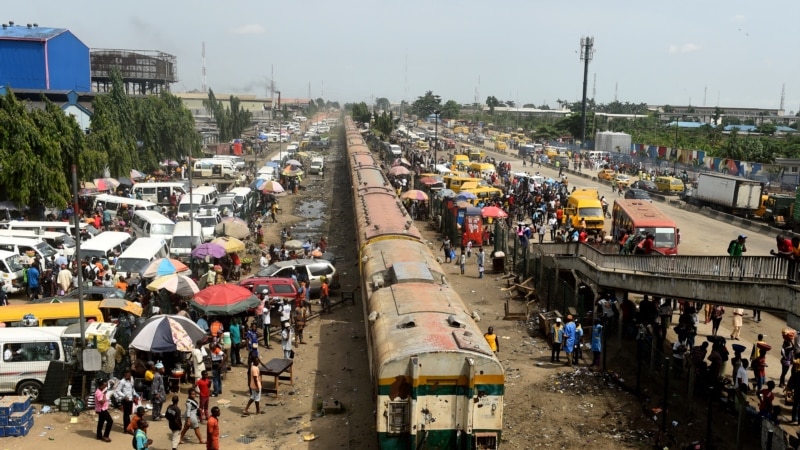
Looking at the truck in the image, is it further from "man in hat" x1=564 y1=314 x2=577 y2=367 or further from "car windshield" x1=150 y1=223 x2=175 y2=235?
"car windshield" x1=150 y1=223 x2=175 y2=235

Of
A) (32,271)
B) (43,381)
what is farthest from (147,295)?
(43,381)

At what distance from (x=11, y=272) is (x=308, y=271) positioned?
31.7ft

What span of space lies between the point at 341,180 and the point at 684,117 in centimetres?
10808

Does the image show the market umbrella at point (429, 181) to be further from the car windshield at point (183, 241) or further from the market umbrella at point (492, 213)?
the car windshield at point (183, 241)

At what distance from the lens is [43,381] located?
1439 cm

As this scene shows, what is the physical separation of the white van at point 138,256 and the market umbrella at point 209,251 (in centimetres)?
142

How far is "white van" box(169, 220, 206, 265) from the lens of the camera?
85.8 ft

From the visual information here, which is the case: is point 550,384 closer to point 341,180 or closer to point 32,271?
point 32,271

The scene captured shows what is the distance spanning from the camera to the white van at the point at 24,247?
77.7ft

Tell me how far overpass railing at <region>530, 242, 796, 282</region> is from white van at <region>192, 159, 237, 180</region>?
115 feet

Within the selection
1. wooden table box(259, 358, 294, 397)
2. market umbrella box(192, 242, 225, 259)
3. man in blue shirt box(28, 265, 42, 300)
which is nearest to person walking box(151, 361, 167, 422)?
wooden table box(259, 358, 294, 397)

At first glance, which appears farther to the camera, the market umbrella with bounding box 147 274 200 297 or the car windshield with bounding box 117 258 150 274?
the car windshield with bounding box 117 258 150 274

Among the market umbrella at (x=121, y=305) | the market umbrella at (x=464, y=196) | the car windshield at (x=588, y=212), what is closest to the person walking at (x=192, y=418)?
the market umbrella at (x=121, y=305)

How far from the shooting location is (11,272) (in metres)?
22.5
